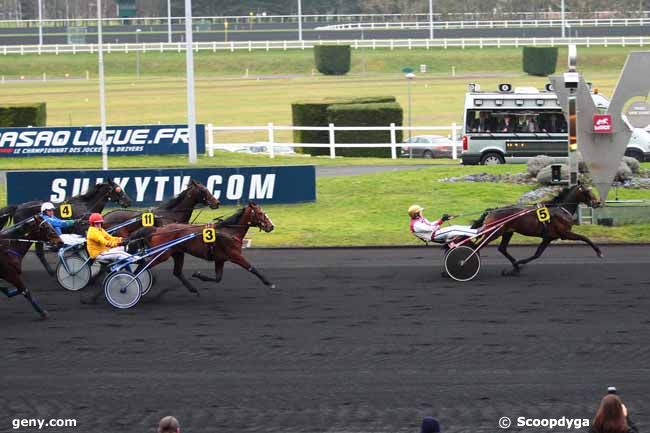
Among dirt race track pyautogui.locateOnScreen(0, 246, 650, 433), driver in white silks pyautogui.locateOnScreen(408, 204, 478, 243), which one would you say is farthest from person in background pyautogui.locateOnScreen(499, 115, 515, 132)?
driver in white silks pyautogui.locateOnScreen(408, 204, 478, 243)

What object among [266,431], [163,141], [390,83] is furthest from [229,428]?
[390,83]

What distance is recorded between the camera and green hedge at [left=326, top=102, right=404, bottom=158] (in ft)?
109

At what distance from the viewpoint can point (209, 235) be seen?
14.4 meters

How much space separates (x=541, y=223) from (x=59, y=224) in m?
6.72

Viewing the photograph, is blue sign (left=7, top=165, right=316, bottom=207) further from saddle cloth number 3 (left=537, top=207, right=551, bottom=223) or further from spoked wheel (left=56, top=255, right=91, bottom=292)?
saddle cloth number 3 (left=537, top=207, right=551, bottom=223)

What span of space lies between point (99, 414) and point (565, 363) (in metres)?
4.58

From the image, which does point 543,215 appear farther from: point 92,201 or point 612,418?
point 612,418

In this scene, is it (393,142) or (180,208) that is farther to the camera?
(393,142)

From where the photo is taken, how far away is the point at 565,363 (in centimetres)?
1111

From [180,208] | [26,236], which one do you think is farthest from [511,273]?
[26,236]

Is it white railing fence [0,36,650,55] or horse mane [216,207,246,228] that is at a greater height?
white railing fence [0,36,650,55]

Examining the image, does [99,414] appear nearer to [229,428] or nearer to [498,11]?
[229,428]

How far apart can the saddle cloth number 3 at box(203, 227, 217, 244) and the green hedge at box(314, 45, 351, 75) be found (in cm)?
5395

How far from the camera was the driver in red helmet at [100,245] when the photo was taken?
14.1m
